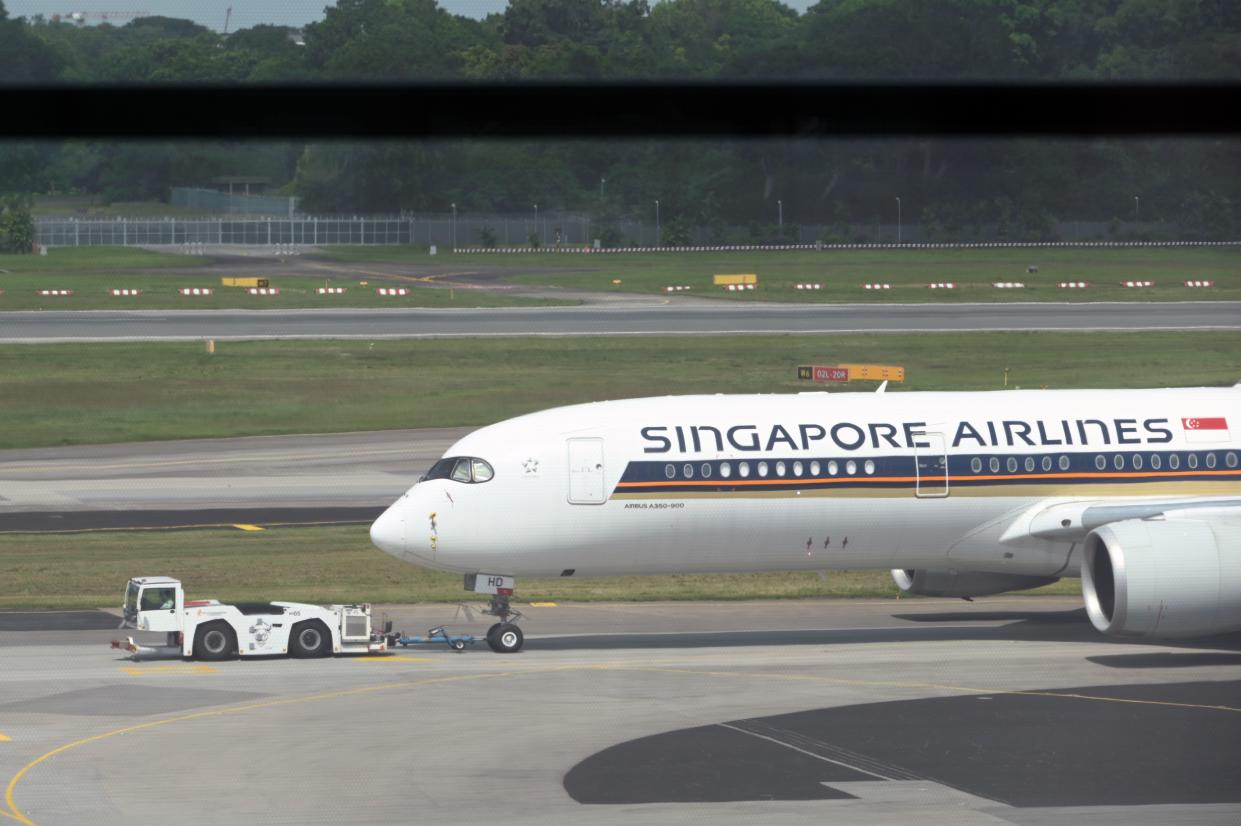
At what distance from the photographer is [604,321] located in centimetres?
10256

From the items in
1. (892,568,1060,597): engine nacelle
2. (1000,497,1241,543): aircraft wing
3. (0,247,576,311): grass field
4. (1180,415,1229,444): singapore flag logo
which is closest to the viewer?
(1000,497,1241,543): aircraft wing

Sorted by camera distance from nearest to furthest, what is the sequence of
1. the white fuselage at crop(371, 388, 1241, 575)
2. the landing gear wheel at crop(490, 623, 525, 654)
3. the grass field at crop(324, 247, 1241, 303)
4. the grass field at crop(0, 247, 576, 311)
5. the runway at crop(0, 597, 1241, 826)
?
the runway at crop(0, 597, 1241, 826) < the white fuselage at crop(371, 388, 1241, 575) < the landing gear wheel at crop(490, 623, 525, 654) < the grass field at crop(324, 247, 1241, 303) < the grass field at crop(0, 247, 576, 311)

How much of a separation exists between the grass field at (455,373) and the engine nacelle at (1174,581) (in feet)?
142

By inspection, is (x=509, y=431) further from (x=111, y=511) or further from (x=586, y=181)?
(x=586, y=181)

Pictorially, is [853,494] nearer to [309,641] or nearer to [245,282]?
[309,641]

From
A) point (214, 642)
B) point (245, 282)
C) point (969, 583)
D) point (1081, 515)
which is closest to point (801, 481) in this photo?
point (969, 583)

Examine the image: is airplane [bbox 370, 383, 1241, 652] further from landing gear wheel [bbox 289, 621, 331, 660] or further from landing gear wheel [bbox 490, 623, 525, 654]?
landing gear wheel [bbox 289, 621, 331, 660]

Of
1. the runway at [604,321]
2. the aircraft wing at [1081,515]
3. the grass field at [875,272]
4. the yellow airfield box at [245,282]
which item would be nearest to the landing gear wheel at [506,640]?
the aircraft wing at [1081,515]

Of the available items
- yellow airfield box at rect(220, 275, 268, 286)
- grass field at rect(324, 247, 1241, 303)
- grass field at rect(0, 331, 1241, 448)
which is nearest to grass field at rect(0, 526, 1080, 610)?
grass field at rect(0, 331, 1241, 448)

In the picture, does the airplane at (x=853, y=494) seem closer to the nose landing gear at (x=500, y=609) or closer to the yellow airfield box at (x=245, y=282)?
the nose landing gear at (x=500, y=609)

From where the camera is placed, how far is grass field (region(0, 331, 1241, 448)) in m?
72.6

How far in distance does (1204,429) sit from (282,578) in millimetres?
22304

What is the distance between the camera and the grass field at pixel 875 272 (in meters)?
103

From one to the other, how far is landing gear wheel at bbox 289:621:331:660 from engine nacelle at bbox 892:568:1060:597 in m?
12.8
